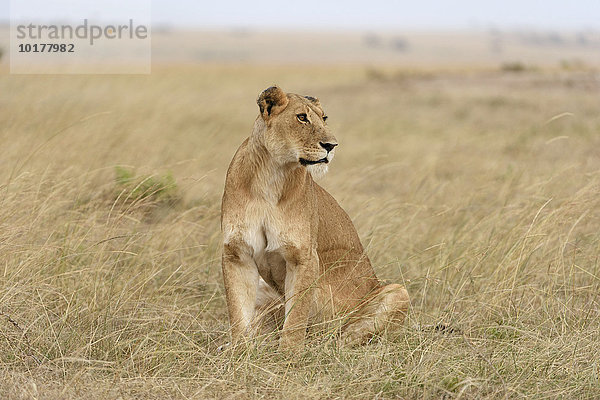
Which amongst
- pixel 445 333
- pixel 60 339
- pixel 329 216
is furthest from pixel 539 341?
pixel 60 339

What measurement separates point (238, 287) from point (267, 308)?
0.41m

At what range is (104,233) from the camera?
554 cm

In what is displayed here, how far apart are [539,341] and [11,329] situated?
116 inches

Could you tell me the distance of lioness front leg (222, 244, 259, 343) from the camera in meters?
4.30

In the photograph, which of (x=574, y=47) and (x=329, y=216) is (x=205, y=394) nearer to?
(x=329, y=216)

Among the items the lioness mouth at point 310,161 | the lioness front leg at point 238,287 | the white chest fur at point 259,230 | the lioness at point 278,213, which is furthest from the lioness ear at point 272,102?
the lioness front leg at point 238,287

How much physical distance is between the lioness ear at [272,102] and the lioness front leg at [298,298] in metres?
0.75

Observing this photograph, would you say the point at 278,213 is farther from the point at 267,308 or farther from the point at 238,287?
the point at 267,308

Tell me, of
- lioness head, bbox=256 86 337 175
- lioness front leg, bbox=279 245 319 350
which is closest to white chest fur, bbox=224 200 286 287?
lioness front leg, bbox=279 245 319 350

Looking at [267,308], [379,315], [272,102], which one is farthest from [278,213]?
[379,315]

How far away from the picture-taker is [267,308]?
184 inches

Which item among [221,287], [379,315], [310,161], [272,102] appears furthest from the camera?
[221,287]

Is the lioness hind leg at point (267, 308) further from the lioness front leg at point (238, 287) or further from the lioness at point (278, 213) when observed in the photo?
the lioness front leg at point (238, 287)

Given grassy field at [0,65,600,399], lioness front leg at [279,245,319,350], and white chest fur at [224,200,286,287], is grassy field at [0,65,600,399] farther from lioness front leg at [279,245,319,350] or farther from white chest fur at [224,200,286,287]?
white chest fur at [224,200,286,287]
